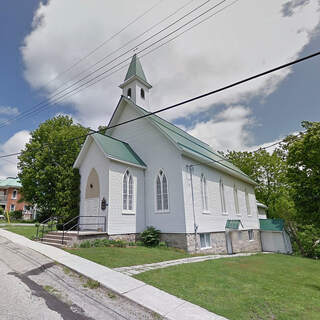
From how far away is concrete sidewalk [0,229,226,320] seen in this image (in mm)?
4211

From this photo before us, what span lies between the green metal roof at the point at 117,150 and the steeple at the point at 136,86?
5.26 m

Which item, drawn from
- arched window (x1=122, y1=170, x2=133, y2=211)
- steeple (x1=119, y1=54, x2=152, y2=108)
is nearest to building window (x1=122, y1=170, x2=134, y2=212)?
arched window (x1=122, y1=170, x2=133, y2=211)

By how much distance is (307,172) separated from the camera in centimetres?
2002

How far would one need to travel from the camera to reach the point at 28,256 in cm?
860

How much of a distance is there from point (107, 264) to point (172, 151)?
8275 mm

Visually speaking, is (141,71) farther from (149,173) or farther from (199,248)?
(199,248)

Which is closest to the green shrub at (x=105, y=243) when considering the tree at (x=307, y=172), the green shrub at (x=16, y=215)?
the tree at (x=307, y=172)

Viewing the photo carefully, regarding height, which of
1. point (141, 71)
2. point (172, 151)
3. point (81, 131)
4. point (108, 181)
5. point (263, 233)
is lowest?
point (263, 233)

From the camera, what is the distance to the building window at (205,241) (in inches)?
551

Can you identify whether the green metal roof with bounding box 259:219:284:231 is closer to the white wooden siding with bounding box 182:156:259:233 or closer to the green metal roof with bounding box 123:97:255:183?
the white wooden siding with bounding box 182:156:259:233

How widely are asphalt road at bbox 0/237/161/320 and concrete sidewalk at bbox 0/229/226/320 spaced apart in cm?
19

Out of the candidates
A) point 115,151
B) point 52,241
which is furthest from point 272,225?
point 52,241

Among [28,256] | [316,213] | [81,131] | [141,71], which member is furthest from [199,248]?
[81,131]

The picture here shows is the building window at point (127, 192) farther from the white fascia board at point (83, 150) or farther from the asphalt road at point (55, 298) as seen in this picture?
the asphalt road at point (55, 298)
